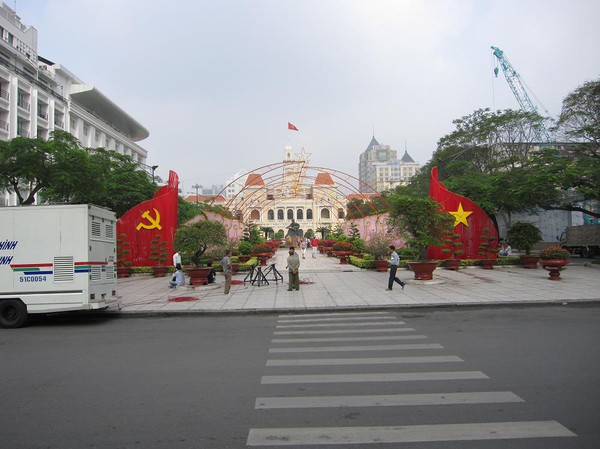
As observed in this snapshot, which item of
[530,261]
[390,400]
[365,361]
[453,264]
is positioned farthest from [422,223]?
[390,400]

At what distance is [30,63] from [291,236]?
3213cm

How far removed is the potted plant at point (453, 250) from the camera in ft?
70.0

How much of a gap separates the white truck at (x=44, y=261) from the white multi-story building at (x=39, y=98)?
917 inches

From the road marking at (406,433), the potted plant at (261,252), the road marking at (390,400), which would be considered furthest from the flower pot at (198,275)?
the road marking at (406,433)

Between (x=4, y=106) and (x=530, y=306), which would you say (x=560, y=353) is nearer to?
(x=530, y=306)

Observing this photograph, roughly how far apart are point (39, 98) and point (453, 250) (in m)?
40.7

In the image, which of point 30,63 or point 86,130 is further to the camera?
point 86,130

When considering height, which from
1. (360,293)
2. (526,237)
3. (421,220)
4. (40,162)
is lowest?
(360,293)

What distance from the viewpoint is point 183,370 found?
6133 mm

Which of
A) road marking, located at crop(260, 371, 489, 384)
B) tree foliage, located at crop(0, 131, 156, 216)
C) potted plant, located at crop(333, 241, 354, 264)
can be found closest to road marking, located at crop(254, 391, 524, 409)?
road marking, located at crop(260, 371, 489, 384)

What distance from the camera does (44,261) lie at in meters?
10.1

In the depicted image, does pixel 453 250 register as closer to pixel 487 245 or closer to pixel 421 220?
pixel 487 245

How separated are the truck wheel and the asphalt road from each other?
0.93 metres

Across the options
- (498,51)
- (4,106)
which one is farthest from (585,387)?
(498,51)
